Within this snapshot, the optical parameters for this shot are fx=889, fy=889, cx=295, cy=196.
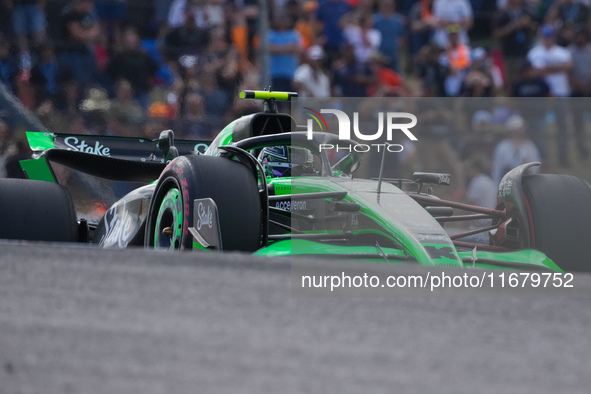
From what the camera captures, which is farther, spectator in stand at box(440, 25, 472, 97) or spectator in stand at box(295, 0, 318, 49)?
spectator in stand at box(295, 0, 318, 49)

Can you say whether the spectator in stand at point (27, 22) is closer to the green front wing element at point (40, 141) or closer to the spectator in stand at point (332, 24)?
the green front wing element at point (40, 141)

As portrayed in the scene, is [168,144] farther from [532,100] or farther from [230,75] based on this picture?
[532,100]

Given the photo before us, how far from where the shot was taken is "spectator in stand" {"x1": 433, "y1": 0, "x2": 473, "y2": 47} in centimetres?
833

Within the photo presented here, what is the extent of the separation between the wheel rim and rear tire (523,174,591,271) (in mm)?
1585

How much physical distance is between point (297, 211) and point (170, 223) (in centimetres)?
63

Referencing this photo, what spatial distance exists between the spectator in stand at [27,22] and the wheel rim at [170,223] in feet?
13.0

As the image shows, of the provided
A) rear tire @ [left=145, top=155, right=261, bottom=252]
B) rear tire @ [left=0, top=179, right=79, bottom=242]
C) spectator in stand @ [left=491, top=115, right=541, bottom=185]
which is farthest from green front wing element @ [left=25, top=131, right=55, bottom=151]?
spectator in stand @ [left=491, top=115, right=541, bottom=185]

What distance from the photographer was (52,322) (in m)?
2.23

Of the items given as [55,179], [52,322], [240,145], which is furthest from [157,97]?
[52,322]

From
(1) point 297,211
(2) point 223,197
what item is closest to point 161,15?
(1) point 297,211

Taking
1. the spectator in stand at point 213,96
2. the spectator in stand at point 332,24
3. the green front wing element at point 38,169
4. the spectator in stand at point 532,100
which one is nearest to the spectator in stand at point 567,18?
the spectator in stand at point 532,100

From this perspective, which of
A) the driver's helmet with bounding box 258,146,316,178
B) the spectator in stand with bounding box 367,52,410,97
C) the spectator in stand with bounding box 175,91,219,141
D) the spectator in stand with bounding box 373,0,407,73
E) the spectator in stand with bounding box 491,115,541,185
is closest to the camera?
the driver's helmet with bounding box 258,146,316,178

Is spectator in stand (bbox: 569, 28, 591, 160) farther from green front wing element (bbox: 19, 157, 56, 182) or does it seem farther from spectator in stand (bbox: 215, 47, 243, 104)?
green front wing element (bbox: 19, 157, 56, 182)

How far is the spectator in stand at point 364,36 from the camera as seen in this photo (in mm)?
8203
